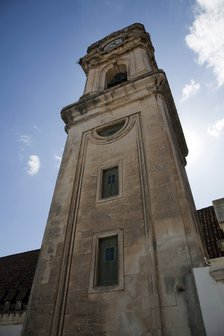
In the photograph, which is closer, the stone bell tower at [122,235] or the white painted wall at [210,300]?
the white painted wall at [210,300]

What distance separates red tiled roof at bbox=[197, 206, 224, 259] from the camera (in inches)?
406

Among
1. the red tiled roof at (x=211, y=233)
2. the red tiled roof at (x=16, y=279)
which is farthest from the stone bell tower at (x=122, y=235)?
the red tiled roof at (x=16, y=279)

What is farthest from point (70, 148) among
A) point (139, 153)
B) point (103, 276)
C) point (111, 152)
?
point (103, 276)

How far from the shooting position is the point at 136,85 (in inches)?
555

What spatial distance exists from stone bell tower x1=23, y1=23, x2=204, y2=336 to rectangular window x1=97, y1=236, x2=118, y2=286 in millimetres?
35

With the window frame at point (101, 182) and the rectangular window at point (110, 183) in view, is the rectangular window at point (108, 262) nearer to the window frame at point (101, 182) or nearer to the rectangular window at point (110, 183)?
the window frame at point (101, 182)

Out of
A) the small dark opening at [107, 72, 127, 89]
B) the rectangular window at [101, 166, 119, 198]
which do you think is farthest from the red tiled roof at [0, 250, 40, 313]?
the small dark opening at [107, 72, 127, 89]

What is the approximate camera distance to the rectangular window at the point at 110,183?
10276mm

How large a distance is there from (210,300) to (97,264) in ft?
12.2

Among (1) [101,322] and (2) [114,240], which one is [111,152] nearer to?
(2) [114,240]

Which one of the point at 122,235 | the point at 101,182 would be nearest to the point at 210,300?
the point at 122,235

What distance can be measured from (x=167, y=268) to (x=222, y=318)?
189cm

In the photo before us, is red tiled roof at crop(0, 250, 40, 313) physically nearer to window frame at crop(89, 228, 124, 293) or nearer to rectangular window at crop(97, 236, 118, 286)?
window frame at crop(89, 228, 124, 293)

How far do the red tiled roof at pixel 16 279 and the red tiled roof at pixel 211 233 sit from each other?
820cm
